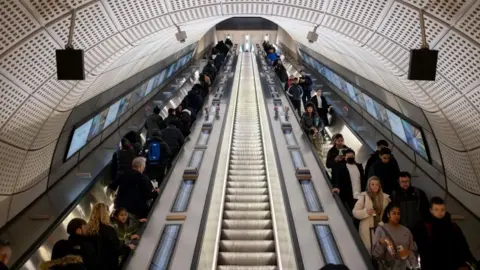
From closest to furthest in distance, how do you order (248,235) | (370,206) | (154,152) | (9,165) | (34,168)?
(370,206) < (248,235) < (9,165) < (34,168) < (154,152)

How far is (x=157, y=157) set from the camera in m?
9.17

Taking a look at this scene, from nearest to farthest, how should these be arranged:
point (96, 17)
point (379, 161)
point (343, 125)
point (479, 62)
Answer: point (479, 62), point (96, 17), point (379, 161), point (343, 125)

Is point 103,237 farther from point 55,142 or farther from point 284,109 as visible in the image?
point 284,109

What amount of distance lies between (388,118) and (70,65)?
28.5 ft

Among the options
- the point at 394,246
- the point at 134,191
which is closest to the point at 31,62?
the point at 134,191

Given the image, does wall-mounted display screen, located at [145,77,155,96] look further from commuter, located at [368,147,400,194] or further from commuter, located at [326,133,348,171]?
commuter, located at [368,147,400,194]

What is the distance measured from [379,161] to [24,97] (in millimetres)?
4921

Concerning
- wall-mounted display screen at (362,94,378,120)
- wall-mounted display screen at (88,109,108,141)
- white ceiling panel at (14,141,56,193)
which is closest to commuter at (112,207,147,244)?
white ceiling panel at (14,141,56,193)

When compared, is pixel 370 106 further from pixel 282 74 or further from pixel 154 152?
pixel 154 152

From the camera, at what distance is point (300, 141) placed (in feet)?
37.4

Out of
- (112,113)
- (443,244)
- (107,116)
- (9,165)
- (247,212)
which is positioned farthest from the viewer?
(112,113)

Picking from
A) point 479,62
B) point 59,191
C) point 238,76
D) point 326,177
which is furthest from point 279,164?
point 238,76

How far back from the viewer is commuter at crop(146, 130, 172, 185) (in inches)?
361

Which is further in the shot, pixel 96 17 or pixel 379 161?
pixel 379 161
